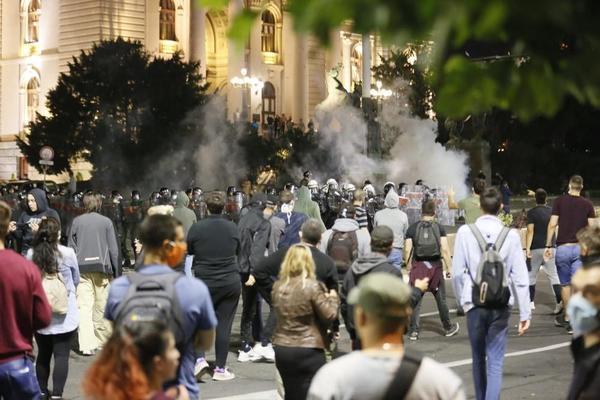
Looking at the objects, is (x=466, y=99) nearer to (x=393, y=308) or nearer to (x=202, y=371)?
(x=393, y=308)

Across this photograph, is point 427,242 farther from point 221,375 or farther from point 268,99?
point 268,99

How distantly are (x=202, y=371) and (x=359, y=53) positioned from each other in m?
62.0

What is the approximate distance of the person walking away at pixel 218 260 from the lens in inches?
395

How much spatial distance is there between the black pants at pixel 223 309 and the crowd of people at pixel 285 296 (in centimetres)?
1

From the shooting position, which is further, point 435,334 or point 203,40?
point 203,40

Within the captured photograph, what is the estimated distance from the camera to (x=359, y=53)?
70875mm

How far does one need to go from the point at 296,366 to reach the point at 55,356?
3.16 m

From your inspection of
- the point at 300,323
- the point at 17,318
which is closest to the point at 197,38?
the point at 300,323

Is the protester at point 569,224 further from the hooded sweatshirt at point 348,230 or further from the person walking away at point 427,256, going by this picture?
the hooded sweatshirt at point 348,230

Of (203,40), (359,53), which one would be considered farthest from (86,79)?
(359,53)

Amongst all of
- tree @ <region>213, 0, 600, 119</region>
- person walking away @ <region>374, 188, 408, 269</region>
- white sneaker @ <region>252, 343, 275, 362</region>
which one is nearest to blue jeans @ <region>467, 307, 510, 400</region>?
white sneaker @ <region>252, 343, 275, 362</region>

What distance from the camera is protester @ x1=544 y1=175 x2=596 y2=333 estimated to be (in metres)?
12.3

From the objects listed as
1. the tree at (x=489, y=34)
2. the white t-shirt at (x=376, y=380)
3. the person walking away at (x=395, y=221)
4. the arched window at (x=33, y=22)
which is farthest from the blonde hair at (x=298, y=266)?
the arched window at (x=33, y=22)

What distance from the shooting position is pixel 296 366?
6.88m
